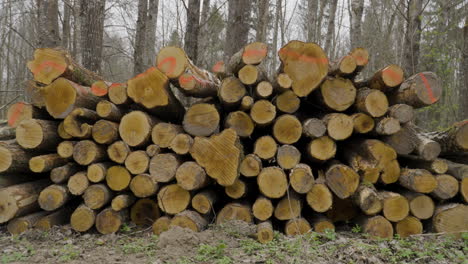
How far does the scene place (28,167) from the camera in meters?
3.82

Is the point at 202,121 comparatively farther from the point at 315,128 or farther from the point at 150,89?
the point at 315,128

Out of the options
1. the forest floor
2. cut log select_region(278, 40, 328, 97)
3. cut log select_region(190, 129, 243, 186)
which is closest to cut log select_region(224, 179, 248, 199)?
cut log select_region(190, 129, 243, 186)

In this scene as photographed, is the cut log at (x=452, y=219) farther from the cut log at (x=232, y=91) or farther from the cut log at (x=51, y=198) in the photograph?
the cut log at (x=51, y=198)

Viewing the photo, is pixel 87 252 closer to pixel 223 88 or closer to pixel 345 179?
pixel 223 88

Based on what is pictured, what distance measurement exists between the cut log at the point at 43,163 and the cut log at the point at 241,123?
2.06 meters

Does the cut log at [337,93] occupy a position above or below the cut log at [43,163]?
above

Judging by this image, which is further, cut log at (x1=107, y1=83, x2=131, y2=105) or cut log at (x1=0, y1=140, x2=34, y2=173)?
cut log at (x1=107, y1=83, x2=131, y2=105)

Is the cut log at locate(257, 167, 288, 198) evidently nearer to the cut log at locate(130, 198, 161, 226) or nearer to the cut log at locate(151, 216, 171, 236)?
the cut log at locate(151, 216, 171, 236)

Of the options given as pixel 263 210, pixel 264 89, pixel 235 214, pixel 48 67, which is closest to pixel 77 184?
pixel 48 67

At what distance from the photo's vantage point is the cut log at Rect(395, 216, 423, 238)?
3.54m

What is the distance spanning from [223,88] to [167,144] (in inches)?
34.6

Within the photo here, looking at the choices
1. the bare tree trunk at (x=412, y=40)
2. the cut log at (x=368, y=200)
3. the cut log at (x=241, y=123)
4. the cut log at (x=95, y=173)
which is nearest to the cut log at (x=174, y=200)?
the cut log at (x=95, y=173)

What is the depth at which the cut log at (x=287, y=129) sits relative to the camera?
142 inches

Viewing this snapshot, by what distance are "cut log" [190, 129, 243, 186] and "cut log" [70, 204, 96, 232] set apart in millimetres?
1343
